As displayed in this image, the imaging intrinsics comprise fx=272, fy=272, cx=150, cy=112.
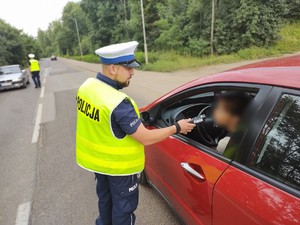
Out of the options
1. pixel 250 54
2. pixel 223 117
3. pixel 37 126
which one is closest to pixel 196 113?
pixel 223 117

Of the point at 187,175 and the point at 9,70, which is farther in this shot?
the point at 9,70

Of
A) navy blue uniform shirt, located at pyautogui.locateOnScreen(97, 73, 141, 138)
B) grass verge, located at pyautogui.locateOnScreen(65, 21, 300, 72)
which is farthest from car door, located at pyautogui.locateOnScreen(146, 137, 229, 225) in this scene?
grass verge, located at pyautogui.locateOnScreen(65, 21, 300, 72)

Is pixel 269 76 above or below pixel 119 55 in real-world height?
below

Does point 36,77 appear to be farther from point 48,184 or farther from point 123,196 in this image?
point 123,196

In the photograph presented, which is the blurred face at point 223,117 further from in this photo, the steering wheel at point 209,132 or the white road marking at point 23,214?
the white road marking at point 23,214

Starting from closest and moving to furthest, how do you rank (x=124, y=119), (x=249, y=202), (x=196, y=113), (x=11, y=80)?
(x=249, y=202) → (x=124, y=119) → (x=196, y=113) → (x=11, y=80)

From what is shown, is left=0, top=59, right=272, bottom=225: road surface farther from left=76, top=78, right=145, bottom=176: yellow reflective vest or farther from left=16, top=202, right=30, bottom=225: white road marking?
left=76, top=78, right=145, bottom=176: yellow reflective vest

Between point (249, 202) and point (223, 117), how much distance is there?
33.1 inches

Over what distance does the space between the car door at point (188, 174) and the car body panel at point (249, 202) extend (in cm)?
8

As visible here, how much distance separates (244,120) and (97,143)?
100cm

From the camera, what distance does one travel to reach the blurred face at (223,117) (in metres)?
2.03

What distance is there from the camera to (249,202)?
56.4 inches

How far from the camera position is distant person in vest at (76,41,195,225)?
1776 mm

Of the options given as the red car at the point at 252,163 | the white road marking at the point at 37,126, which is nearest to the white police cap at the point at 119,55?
the red car at the point at 252,163
